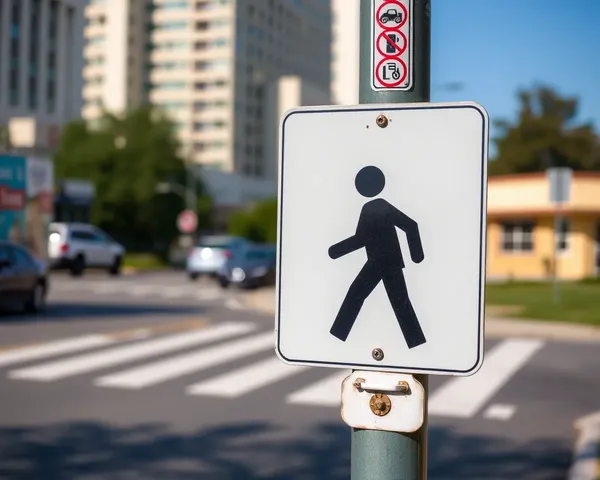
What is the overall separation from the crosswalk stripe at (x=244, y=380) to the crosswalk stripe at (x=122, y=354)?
5.99 ft

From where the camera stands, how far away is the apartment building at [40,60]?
71.0 metres

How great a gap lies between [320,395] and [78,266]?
2791cm

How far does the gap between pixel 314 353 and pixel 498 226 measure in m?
44.5

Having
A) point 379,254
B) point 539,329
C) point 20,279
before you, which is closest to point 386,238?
point 379,254

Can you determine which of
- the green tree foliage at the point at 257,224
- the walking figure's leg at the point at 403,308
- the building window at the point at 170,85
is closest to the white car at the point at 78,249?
the green tree foliage at the point at 257,224

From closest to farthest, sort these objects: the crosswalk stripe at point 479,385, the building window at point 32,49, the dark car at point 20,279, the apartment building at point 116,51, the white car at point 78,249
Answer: the crosswalk stripe at point 479,385 → the dark car at point 20,279 → the white car at point 78,249 → the building window at point 32,49 → the apartment building at point 116,51

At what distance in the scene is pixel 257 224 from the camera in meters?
56.6

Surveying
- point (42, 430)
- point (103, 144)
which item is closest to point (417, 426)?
point (42, 430)

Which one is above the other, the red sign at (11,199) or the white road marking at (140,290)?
the red sign at (11,199)

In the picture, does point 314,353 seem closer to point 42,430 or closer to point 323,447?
point 323,447

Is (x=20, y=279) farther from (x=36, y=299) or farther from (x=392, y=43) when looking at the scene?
(x=392, y=43)

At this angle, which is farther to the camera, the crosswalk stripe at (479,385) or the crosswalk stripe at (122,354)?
the crosswalk stripe at (122,354)

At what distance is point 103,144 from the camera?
54.5 metres

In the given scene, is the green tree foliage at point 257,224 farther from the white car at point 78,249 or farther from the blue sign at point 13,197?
the blue sign at point 13,197
